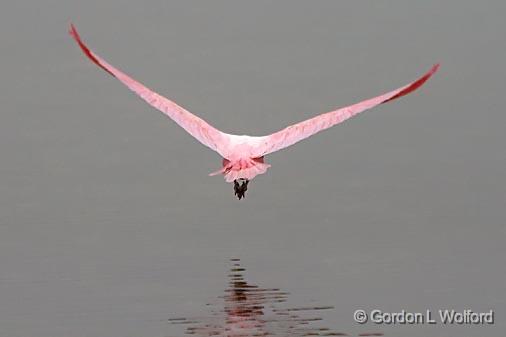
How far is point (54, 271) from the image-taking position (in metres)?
14.6

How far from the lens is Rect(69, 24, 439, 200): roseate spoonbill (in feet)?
41.8

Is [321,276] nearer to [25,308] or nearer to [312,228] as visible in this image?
[312,228]

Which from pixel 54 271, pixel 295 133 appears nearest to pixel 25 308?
pixel 54 271

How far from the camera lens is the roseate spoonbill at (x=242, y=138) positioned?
12.7 metres

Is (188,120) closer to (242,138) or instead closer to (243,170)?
(242,138)

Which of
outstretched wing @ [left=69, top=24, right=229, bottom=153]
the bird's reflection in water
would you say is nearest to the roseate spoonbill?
outstretched wing @ [left=69, top=24, right=229, bottom=153]

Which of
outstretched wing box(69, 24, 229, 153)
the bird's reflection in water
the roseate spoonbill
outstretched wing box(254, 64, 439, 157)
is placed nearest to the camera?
outstretched wing box(254, 64, 439, 157)

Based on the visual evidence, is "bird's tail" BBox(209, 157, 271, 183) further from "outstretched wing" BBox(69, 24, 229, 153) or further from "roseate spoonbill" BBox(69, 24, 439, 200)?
"outstretched wing" BBox(69, 24, 229, 153)

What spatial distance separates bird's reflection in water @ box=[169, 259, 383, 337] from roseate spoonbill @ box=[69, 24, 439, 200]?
3.72ft

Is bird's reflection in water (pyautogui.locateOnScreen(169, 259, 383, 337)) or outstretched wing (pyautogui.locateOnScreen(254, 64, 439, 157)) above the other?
outstretched wing (pyautogui.locateOnScreen(254, 64, 439, 157))

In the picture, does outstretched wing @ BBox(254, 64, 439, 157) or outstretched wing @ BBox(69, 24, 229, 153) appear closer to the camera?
outstretched wing @ BBox(254, 64, 439, 157)

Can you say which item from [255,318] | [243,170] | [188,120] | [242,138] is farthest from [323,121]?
[255,318]

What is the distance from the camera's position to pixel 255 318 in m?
13.3

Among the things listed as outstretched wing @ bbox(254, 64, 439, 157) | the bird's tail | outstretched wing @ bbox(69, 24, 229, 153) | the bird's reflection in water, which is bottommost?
the bird's reflection in water
